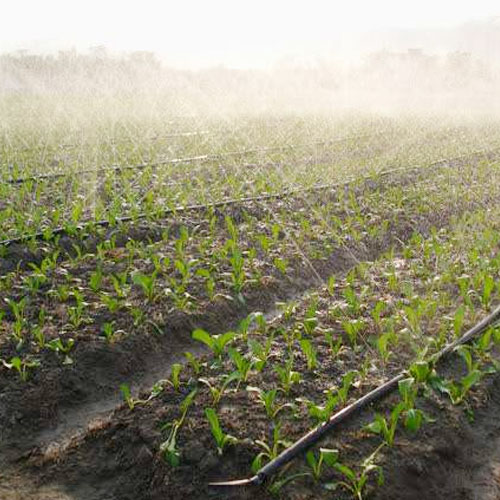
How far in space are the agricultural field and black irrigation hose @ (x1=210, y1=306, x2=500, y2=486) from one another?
11mm

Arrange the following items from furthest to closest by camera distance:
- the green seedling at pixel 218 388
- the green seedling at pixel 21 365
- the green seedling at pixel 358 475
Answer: the green seedling at pixel 21 365 → the green seedling at pixel 218 388 → the green seedling at pixel 358 475

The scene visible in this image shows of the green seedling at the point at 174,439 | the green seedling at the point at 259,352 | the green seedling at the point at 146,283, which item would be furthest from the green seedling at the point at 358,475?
the green seedling at the point at 146,283

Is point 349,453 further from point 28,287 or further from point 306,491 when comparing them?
point 28,287

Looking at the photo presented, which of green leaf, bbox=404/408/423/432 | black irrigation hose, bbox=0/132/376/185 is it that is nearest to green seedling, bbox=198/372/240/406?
green leaf, bbox=404/408/423/432

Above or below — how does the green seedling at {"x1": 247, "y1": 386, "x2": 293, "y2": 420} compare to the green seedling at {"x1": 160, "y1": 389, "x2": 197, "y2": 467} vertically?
above

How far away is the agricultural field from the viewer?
3309 mm

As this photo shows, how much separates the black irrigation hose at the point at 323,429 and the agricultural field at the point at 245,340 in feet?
0.04

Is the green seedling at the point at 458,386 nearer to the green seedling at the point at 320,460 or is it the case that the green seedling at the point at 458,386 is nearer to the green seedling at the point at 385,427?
the green seedling at the point at 385,427

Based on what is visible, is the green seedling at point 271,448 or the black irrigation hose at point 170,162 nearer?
the green seedling at point 271,448

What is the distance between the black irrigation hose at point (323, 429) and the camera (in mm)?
3074

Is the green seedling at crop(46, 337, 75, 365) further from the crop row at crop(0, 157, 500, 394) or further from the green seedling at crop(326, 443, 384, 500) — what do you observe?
the green seedling at crop(326, 443, 384, 500)

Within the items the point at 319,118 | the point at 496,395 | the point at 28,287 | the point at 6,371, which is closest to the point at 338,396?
the point at 496,395

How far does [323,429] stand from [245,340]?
48.7 inches

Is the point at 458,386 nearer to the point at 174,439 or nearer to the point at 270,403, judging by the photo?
the point at 270,403
